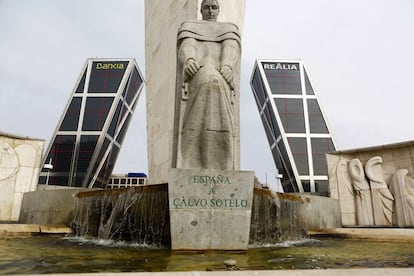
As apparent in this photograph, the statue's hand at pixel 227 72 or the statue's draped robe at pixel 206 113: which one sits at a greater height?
the statue's hand at pixel 227 72

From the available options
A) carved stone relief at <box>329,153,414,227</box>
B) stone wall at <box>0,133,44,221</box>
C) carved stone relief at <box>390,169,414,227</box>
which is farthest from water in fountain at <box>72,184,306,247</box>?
carved stone relief at <box>390,169,414,227</box>

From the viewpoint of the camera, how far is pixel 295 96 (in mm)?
57531

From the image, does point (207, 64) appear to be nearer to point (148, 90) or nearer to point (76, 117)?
point (148, 90)

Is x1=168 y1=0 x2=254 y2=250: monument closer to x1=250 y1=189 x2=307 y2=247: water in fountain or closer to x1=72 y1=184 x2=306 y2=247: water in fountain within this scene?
x1=72 y1=184 x2=306 y2=247: water in fountain

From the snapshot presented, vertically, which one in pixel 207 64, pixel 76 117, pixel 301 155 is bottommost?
pixel 207 64

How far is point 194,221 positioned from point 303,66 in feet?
217

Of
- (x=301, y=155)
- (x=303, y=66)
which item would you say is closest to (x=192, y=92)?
(x=301, y=155)

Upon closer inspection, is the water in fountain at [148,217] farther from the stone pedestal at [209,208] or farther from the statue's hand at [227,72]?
the statue's hand at [227,72]

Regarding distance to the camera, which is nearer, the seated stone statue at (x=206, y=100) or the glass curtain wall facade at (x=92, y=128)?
the seated stone statue at (x=206, y=100)

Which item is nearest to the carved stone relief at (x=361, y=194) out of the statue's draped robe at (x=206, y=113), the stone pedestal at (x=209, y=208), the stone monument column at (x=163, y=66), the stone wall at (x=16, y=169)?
the stone monument column at (x=163, y=66)

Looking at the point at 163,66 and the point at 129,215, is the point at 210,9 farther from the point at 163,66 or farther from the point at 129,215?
the point at 163,66

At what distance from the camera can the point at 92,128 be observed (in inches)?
2228

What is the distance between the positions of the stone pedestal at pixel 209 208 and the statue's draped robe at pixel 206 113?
0.38 metres

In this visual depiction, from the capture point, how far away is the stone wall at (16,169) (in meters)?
8.29
